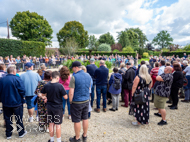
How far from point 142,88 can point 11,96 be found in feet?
11.6

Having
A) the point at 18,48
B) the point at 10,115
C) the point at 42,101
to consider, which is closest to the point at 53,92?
the point at 42,101

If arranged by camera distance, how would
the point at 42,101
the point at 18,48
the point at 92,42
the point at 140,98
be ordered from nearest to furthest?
1. the point at 42,101
2. the point at 140,98
3. the point at 18,48
4. the point at 92,42

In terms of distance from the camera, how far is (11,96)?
3275mm

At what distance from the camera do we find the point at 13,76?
11.0 feet

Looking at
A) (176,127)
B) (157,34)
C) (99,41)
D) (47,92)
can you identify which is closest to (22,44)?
(47,92)

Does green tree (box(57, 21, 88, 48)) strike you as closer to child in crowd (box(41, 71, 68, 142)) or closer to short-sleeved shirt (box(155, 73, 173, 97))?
short-sleeved shirt (box(155, 73, 173, 97))

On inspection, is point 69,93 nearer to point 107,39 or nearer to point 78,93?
point 78,93

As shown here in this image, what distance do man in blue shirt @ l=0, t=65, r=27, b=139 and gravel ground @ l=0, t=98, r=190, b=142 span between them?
0.58m

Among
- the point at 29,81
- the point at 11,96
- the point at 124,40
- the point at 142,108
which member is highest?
the point at 124,40

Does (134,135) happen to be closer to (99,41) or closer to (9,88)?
(9,88)

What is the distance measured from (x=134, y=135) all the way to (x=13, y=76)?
359cm

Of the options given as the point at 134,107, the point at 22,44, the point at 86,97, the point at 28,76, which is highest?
the point at 22,44

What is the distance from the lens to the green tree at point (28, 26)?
1228 inches

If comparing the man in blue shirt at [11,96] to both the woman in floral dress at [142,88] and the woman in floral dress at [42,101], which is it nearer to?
the woman in floral dress at [42,101]
